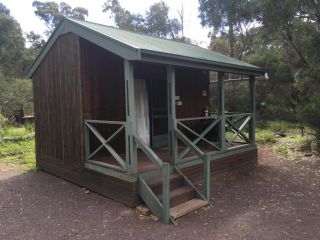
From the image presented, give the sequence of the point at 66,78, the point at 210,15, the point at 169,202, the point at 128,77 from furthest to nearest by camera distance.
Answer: the point at 210,15, the point at 66,78, the point at 128,77, the point at 169,202

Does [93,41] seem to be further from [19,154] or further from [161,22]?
[161,22]

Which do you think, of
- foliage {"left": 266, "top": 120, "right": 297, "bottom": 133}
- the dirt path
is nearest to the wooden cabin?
the dirt path

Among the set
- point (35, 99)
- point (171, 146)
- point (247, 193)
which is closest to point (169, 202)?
point (171, 146)

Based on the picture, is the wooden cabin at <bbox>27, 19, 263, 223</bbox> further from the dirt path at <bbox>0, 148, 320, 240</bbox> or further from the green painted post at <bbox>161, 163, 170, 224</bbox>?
the dirt path at <bbox>0, 148, 320, 240</bbox>

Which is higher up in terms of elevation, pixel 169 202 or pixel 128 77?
pixel 128 77

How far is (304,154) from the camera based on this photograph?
908cm

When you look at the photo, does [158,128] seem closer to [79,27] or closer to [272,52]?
[79,27]

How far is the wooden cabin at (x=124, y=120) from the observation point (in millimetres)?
4887

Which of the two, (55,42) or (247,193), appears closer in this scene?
(247,193)

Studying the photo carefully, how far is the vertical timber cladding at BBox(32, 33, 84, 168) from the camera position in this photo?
5977mm

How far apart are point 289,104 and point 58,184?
1392cm

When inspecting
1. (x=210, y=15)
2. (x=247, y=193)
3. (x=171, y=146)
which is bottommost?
(x=247, y=193)

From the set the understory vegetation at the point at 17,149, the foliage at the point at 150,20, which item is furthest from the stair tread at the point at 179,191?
the foliage at the point at 150,20

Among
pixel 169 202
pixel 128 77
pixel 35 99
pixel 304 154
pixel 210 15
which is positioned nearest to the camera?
pixel 169 202
